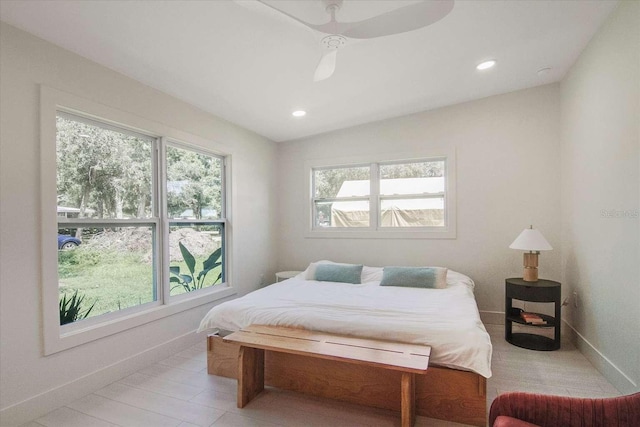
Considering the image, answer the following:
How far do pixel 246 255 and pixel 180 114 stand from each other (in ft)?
6.23

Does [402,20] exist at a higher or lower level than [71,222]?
higher

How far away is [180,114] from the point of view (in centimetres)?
316

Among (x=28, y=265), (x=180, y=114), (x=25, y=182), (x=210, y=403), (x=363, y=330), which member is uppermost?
(x=180, y=114)

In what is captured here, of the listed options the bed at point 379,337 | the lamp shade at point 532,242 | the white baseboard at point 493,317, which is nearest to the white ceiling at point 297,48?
the lamp shade at point 532,242

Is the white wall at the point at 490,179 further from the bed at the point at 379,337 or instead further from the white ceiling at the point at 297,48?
the bed at the point at 379,337

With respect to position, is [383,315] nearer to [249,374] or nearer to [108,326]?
[249,374]

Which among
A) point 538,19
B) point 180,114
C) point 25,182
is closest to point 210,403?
point 25,182

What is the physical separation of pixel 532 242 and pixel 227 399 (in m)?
3.14

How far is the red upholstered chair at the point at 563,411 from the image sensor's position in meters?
1.28

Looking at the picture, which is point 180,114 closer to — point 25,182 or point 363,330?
point 25,182

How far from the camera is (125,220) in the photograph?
8.92 ft

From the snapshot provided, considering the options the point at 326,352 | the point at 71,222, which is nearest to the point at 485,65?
the point at 326,352

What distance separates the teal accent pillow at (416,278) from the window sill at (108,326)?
Answer: 82.8 inches

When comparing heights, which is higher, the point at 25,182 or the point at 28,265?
the point at 25,182
